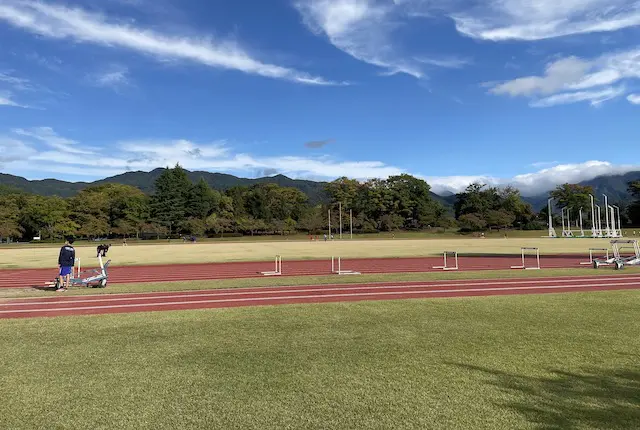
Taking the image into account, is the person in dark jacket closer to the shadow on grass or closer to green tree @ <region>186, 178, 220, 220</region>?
the shadow on grass

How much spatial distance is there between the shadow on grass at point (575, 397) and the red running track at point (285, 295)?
627 centimetres

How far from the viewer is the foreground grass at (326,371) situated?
167 inches

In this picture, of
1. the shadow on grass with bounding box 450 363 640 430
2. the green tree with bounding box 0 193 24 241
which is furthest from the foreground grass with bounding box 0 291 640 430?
the green tree with bounding box 0 193 24 241

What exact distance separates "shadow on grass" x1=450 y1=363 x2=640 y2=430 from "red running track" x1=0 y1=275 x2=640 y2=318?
247 inches

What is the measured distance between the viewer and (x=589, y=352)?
20.4 ft

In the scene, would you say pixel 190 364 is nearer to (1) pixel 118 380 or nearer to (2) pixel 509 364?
(1) pixel 118 380

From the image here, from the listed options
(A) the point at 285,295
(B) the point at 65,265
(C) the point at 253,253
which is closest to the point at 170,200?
(C) the point at 253,253

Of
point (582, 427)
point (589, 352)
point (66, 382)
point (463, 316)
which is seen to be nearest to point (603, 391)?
point (582, 427)

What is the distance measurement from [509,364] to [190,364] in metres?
4.33

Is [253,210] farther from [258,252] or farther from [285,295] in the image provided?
[285,295]

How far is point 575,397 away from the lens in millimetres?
4598

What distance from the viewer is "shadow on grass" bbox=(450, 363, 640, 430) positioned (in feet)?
13.3

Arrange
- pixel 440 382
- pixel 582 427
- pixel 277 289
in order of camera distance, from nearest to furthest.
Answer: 1. pixel 582 427
2. pixel 440 382
3. pixel 277 289

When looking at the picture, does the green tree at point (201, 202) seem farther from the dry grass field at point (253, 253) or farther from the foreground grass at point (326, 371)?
the foreground grass at point (326, 371)
